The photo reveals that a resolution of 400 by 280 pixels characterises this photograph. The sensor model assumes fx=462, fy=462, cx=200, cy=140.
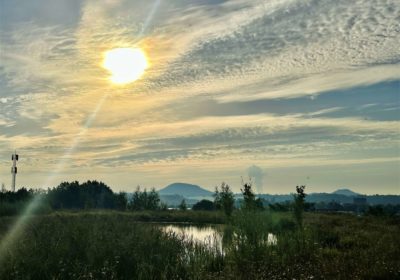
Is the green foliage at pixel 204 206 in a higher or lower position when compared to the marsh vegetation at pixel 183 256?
higher

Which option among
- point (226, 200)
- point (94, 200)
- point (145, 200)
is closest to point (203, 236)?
point (226, 200)

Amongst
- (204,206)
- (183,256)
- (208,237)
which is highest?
(204,206)

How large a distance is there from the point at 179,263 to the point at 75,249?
3.77m

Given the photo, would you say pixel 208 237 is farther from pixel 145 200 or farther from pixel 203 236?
pixel 145 200

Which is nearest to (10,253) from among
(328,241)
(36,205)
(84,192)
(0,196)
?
(328,241)

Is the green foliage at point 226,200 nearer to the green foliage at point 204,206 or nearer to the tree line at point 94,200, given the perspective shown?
the tree line at point 94,200

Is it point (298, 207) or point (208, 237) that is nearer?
point (208, 237)

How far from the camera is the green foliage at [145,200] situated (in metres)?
65.7

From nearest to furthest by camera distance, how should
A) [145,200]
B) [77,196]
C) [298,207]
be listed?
[298,207]
[145,200]
[77,196]

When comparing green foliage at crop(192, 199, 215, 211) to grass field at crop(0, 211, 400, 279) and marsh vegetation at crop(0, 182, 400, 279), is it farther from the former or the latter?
grass field at crop(0, 211, 400, 279)

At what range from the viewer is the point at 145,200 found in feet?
219

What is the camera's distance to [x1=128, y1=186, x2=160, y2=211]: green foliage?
6569 cm

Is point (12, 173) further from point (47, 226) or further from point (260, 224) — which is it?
point (260, 224)

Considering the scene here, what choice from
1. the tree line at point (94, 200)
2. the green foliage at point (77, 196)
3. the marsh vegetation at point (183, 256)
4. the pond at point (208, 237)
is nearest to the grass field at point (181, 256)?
the marsh vegetation at point (183, 256)
